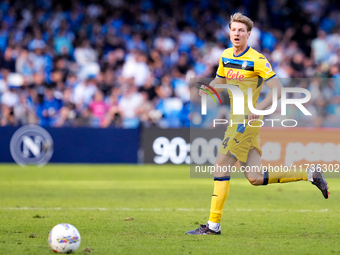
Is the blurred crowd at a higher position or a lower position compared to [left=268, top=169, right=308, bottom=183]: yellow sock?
higher

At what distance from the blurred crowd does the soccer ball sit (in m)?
10.8

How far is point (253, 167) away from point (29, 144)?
10.5 m

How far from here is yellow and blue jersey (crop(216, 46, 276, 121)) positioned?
6000mm

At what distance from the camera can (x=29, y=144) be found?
1552 centimetres

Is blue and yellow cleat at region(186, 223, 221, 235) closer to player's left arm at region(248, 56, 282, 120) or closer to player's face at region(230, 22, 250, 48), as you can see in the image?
player's left arm at region(248, 56, 282, 120)

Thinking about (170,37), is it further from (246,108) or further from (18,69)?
(246,108)

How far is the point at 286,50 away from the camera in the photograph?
19250mm

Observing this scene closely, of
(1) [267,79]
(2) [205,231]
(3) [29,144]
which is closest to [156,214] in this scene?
(2) [205,231]

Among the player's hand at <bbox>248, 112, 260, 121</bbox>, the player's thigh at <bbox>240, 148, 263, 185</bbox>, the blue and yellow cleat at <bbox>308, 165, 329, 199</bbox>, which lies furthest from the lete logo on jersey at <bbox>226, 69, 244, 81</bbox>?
the blue and yellow cleat at <bbox>308, 165, 329, 199</bbox>

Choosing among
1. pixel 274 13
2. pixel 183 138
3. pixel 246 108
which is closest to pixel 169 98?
pixel 183 138

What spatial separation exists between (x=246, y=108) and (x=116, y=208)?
10.7ft

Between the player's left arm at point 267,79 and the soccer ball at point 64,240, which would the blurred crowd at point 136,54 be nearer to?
the player's left arm at point 267,79

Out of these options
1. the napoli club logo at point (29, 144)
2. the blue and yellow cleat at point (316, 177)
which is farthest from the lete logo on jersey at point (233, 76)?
the napoli club logo at point (29, 144)

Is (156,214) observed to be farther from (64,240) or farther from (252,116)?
(64,240)
